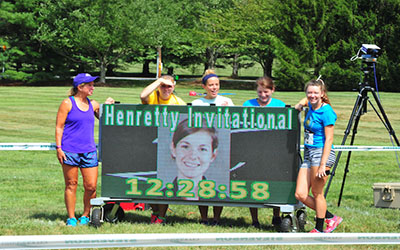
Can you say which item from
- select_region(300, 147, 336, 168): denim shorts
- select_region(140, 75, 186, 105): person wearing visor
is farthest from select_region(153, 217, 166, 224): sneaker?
select_region(300, 147, 336, 168): denim shorts

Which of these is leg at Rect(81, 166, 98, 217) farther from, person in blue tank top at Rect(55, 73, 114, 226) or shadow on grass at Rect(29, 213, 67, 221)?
shadow on grass at Rect(29, 213, 67, 221)

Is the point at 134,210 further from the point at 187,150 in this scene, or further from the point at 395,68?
the point at 395,68

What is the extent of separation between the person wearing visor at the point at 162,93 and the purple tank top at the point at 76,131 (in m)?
0.68

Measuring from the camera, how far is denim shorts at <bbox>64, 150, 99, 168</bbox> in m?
6.36

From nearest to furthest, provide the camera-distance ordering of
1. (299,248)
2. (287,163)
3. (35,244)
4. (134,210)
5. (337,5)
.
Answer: (35,244) < (299,248) < (287,163) < (134,210) < (337,5)

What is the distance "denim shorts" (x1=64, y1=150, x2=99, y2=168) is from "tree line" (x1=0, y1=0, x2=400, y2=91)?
39735 mm

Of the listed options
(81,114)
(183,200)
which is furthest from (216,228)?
(81,114)

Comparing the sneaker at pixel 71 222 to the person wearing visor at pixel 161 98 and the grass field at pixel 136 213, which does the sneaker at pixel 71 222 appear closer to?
the grass field at pixel 136 213

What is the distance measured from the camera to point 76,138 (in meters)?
6.35

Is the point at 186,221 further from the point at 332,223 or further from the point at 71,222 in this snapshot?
the point at 332,223

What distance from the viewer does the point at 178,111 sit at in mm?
6305

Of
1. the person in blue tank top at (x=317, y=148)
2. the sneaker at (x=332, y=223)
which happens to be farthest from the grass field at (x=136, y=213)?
the person in blue tank top at (x=317, y=148)

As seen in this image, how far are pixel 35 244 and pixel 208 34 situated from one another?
5192cm

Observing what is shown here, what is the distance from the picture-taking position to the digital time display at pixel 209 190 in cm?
628
